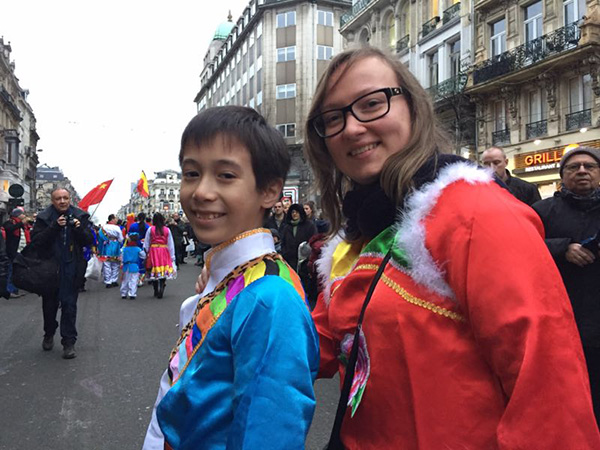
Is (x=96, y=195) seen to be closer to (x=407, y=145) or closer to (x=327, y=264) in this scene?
(x=327, y=264)

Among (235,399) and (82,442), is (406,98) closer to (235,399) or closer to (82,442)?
(235,399)

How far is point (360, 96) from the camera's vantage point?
1398 mm

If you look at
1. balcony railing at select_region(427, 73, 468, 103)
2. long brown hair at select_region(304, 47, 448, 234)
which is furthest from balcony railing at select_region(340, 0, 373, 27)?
long brown hair at select_region(304, 47, 448, 234)

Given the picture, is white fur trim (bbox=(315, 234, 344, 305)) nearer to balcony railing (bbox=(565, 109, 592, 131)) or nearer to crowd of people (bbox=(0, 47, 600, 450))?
crowd of people (bbox=(0, 47, 600, 450))

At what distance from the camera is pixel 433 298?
111 cm

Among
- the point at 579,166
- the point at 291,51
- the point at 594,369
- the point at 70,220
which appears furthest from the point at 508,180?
the point at 291,51

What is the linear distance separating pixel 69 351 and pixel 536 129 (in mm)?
18486

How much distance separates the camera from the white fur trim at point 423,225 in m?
1.10

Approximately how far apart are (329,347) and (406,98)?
80 centimetres

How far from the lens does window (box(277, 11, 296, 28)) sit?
4116 cm

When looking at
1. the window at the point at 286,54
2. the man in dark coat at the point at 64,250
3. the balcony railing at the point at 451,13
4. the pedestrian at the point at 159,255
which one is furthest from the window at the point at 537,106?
the window at the point at 286,54

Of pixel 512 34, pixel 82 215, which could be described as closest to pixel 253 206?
pixel 82 215

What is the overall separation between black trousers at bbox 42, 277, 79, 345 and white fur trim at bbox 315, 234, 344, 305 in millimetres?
5149

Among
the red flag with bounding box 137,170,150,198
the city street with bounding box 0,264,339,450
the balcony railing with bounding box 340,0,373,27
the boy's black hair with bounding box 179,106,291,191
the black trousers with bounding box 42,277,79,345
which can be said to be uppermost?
the balcony railing with bounding box 340,0,373,27
